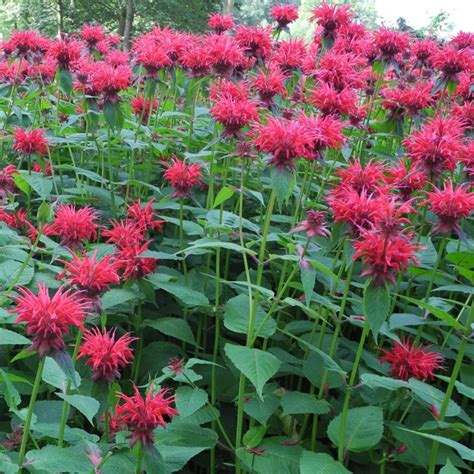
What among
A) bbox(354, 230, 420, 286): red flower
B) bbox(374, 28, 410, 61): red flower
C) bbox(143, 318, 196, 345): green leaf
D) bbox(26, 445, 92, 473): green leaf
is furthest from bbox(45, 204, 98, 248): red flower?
bbox(374, 28, 410, 61): red flower

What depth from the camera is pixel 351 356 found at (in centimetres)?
196

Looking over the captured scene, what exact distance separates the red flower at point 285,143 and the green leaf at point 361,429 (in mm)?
646

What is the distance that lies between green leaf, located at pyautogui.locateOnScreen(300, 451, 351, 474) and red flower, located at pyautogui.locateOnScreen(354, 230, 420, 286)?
0.44 meters

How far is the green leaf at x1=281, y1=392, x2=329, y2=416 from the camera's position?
1541 mm

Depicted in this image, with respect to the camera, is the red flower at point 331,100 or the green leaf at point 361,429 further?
the red flower at point 331,100

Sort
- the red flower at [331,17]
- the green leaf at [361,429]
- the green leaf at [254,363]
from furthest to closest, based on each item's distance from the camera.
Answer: the red flower at [331,17], the green leaf at [361,429], the green leaf at [254,363]

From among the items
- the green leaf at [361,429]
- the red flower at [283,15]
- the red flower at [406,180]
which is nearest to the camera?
the green leaf at [361,429]

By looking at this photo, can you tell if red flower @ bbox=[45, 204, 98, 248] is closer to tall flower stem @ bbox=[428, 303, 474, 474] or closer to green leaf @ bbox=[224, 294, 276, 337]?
green leaf @ bbox=[224, 294, 276, 337]

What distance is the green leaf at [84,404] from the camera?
3.94 ft

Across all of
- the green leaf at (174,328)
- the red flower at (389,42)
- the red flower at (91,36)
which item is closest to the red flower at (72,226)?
the green leaf at (174,328)

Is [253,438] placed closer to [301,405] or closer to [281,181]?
[301,405]

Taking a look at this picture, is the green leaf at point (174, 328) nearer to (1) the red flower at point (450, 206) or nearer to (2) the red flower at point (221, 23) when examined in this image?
(1) the red flower at point (450, 206)

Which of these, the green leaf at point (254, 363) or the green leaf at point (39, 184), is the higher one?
the green leaf at point (39, 184)

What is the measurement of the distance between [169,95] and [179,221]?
1851mm
